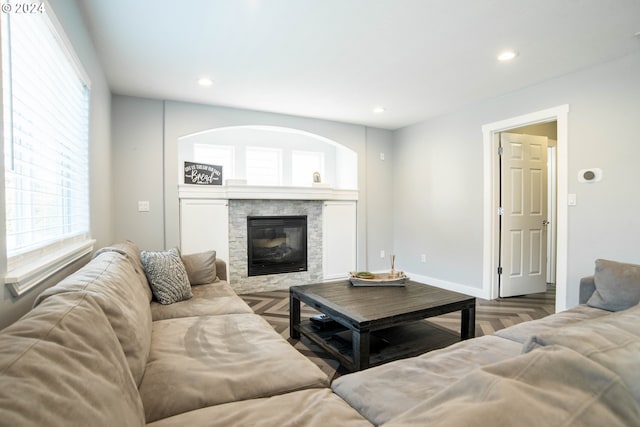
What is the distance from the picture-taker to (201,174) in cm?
430

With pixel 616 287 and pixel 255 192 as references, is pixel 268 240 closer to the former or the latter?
pixel 255 192

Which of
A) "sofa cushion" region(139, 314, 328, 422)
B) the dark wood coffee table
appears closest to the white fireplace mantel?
the dark wood coffee table

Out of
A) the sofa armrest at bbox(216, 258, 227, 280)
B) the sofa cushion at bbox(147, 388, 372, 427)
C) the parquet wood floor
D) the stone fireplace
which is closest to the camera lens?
the sofa cushion at bbox(147, 388, 372, 427)

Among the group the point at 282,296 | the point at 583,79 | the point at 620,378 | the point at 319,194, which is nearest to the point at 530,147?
the point at 583,79

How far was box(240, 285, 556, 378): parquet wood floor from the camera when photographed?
257 centimetres

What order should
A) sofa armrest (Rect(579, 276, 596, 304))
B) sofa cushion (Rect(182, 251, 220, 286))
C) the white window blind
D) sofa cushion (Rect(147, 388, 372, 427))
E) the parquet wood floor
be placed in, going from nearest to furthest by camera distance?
sofa cushion (Rect(147, 388, 372, 427)), sofa armrest (Rect(579, 276, 596, 304)), the parquet wood floor, sofa cushion (Rect(182, 251, 220, 286)), the white window blind

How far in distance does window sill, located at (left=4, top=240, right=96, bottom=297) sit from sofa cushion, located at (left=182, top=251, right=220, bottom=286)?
947 mm

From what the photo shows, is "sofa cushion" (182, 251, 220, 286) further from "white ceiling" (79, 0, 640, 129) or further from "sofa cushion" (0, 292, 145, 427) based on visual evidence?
"sofa cushion" (0, 292, 145, 427)

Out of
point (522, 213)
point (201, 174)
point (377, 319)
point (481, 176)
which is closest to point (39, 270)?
point (377, 319)

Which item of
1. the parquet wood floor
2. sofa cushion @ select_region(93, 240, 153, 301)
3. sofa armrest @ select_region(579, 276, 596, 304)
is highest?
sofa cushion @ select_region(93, 240, 153, 301)

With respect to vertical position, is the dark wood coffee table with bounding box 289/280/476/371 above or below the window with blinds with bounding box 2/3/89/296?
below

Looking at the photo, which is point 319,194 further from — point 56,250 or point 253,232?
point 56,250

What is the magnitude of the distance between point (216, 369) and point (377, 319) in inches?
41.1

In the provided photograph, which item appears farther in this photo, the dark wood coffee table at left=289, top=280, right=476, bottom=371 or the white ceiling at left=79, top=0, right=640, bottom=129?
the white ceiling at left=79, top=0, right=640, bottom=129
